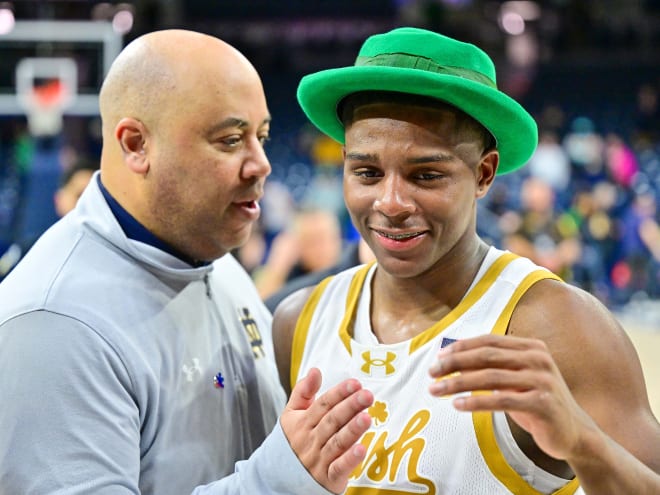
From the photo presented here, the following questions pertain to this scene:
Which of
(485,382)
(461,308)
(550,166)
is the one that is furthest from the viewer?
(550,166)

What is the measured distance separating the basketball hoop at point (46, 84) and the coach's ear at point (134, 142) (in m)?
8.32

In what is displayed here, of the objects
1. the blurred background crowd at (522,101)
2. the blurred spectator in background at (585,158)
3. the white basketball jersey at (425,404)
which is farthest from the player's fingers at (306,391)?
the blurred spectator in background at (585,158)

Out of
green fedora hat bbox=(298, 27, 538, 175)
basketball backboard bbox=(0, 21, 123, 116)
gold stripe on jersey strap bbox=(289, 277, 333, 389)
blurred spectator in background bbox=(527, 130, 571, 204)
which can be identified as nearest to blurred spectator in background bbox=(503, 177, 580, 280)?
blurred spectator in background bbox=(527, 130, 571, 204)

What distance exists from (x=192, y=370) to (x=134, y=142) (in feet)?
2.07

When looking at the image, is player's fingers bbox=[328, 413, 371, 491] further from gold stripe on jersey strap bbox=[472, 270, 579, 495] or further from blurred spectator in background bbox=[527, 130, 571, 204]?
blurred spectator in background bbox=[527, 130, 571, 204]

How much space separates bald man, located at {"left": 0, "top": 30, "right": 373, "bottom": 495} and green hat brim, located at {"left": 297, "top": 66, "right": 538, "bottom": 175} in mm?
298

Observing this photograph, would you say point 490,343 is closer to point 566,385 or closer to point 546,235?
point 566,385

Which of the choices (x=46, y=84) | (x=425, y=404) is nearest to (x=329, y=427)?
(x=425, y=404)

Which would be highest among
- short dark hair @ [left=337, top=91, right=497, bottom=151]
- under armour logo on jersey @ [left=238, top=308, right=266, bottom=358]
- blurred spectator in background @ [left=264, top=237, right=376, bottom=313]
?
short dark hair @ [left=337, top=91, right=497, bottom=151]

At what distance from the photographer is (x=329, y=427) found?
1781 millimetres

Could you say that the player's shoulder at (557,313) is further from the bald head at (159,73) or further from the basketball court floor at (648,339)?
the basketball court floor at (648,339)

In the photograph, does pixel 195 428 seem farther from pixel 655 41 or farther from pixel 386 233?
pixel 655 41

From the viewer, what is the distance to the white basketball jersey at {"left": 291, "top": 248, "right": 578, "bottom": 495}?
6.37 feet

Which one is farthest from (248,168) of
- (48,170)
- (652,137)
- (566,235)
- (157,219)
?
(652,137)
